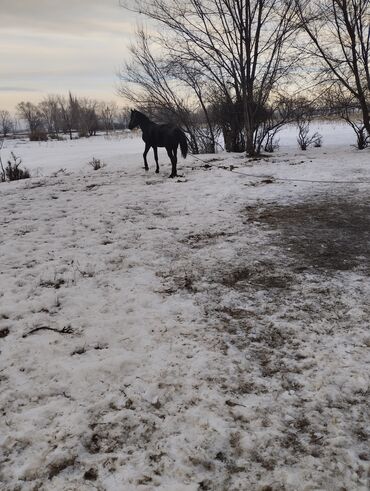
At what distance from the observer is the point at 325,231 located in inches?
207

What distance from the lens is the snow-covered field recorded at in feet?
6.35

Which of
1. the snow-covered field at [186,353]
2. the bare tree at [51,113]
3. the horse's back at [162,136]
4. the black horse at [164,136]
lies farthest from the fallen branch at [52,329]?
the bare tree at [51,113]

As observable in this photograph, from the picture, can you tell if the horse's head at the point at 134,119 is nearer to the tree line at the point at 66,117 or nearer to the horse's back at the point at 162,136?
the horse's back at the point at 162,136

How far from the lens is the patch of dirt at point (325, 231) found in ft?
14.1

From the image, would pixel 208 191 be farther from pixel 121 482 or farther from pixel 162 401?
pixel 121 482

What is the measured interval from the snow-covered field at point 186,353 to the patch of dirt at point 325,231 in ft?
0.11

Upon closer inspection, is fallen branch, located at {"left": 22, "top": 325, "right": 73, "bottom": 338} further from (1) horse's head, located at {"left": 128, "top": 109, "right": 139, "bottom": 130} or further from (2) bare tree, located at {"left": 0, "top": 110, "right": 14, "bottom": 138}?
(2) bare tree, located at {"left": 0, "top": 110, "right": 14, "bottom": 138}

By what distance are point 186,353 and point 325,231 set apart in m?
3.32

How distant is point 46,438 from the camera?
6.83 ft

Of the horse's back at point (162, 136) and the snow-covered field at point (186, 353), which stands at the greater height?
the horse's back at point (162, 136)

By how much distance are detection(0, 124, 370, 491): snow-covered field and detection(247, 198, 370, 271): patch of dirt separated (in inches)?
1.3

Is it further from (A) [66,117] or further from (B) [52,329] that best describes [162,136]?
(A) [66,117]

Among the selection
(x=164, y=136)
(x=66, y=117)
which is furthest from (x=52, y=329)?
(x=66, y=117)

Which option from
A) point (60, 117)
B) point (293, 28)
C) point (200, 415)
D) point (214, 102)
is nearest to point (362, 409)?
point (200, 415)
